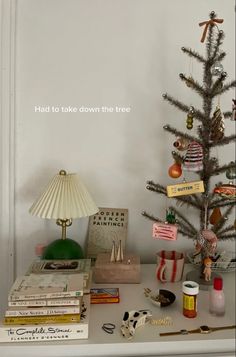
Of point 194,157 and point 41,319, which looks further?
point 194,157

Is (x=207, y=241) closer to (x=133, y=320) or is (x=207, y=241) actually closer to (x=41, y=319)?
(x=133, y=320)

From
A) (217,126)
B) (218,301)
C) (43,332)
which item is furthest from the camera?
(217,126)

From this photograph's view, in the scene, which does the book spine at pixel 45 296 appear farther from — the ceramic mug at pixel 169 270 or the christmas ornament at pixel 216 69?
the christmas ornament at pixel 216 69

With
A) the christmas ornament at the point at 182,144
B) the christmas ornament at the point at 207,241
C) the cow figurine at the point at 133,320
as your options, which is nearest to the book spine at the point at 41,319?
the cow figurine at the point at 133,320

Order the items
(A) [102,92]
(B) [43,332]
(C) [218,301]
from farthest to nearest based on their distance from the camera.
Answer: (A) [102,92]
(C) [218,301]
(B) [43,332]

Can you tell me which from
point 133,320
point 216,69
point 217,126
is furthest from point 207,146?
point 133,320

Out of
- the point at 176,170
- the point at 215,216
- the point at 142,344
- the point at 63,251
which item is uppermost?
the point at 176,170

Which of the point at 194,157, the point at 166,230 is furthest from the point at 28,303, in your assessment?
the point at 194,157

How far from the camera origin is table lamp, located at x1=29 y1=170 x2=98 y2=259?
91 cm

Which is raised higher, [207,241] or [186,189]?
[186,189]

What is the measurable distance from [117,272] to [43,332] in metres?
0.30

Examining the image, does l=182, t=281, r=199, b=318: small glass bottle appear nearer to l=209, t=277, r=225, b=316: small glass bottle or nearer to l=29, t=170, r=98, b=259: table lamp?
l=209, t=277, r=225, b=316: small glass bottle

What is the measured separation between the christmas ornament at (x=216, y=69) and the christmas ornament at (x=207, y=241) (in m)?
0.41

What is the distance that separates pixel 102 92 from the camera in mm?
1061
